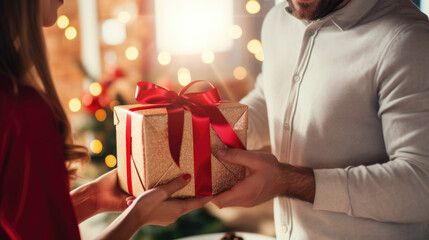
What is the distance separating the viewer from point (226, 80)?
8.38 feet

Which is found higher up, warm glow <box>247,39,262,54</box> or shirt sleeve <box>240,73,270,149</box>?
warm glow <box>247,39,262,54</box>

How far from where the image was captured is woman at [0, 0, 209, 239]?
60 centimetres

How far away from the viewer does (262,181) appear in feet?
3.07

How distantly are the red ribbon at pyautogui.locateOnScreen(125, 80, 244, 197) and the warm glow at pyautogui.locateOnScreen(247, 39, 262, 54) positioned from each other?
153 centimetres

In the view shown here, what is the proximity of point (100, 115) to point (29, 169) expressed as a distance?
4.48 feet

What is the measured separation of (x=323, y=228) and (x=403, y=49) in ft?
1.68

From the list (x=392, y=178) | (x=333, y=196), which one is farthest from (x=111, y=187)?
(x=392, y=178)

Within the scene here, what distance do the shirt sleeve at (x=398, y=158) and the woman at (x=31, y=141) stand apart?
0.53 meters

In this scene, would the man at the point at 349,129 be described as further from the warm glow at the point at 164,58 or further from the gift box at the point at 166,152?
the warm glow at the point at 164,58

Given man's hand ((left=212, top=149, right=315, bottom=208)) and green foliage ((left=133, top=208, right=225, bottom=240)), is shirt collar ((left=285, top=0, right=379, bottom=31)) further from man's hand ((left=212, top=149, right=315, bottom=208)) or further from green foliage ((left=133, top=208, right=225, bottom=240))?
green foliage ((left=133, top=208, right=225, bottom=240))

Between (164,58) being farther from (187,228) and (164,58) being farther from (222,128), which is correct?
(222,128)

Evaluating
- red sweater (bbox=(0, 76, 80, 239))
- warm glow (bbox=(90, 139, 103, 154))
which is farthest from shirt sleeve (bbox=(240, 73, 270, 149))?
warm glow (bbox=(90, 139, 103, 154))

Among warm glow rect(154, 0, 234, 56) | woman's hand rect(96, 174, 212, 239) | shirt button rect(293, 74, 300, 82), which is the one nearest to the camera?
woman's hand rect(96, 174, 212, 239)

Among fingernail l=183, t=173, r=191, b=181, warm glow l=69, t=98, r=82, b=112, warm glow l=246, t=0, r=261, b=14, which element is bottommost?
warm glow l=69, t=98, r=82, b=112
